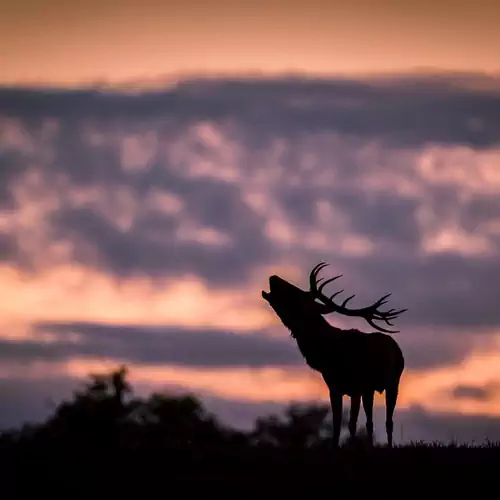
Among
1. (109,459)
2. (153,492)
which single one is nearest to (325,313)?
(109,459)

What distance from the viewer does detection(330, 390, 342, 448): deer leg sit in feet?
86.4

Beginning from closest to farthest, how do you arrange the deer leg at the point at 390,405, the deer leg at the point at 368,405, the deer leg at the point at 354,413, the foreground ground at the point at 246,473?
the foreground ground at the point at 246,473, the deer leg at the point at 354,413, the deer leg at the point at 368,405, the deer leg at the point at 390,405

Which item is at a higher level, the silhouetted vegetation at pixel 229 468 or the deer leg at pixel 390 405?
the deer leg at pixel 390 405

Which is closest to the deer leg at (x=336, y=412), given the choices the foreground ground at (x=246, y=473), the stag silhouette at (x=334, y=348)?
the stag silhouette at (x=334, y=348)

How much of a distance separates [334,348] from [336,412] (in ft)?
3.85

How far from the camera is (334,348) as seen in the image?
91.4ft

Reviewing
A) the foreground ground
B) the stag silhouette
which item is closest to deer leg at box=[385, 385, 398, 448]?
the stag silhouette

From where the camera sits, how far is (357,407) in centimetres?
2778

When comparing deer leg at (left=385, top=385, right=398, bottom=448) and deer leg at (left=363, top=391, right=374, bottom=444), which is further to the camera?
deer leg at (left=385, top=385, right=398, bottom=448)

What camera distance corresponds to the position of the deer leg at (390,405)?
1113 inches

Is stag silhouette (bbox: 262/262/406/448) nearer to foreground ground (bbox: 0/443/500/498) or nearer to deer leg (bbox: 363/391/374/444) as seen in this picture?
deer leg (bbox: 363/391/374/444)

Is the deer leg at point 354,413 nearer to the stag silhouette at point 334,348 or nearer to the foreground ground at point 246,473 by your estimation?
the stag silhouette at point 334,348

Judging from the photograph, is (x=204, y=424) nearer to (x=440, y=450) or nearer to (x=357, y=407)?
(x=357, y=407)

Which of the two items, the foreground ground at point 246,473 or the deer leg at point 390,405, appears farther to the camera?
the deer leg at point 390,405
